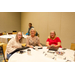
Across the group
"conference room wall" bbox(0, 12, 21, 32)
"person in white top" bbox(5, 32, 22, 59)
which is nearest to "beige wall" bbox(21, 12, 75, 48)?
"conference room wall" bbox(0, 12, 21, 32)

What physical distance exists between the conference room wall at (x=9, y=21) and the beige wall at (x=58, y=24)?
2.14 m

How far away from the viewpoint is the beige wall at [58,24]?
3.96 meters

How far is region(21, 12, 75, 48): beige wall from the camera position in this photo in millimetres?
3961

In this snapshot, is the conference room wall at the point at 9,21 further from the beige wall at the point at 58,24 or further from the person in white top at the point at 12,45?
the person in white top at the point at 12,45

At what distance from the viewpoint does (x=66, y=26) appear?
13.6ft

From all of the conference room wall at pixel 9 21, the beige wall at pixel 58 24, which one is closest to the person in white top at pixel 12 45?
the beige wall at pixel 58 24

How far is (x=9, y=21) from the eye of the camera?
7.69 metres

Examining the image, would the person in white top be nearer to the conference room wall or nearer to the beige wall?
the beige wall

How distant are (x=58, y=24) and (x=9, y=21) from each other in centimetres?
536

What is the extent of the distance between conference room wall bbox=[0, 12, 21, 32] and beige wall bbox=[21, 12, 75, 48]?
214 cm

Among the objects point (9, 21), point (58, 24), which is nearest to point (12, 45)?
point (58, 24)
